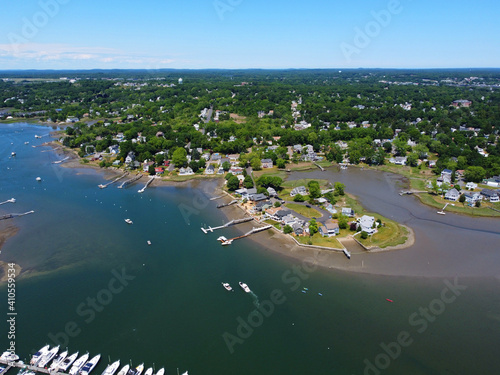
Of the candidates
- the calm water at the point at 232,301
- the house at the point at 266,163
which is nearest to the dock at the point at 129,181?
the calm water at the point at 232,301

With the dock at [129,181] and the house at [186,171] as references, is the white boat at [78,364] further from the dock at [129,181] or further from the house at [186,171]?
the house at [186,171]

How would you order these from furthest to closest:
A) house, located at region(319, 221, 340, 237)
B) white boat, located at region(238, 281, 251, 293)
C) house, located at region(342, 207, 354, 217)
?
1. house, located at region(342, 207, 354, 217)
2. house, located at region(319, 221, 340, 237)
3. white boat, located at region(238, 281, 251, 293)

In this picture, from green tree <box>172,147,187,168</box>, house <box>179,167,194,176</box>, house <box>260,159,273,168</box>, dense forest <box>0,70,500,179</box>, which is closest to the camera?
house <box>179,167,194,176</box>

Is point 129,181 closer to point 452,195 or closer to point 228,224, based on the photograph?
point 228,224

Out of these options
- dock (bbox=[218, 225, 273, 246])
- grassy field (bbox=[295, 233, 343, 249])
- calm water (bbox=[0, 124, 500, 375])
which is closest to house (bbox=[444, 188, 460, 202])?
calm water (bbox=[0, 124, 500, 375])

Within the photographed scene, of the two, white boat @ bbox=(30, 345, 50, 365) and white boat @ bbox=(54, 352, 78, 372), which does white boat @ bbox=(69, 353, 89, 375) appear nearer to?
white boat @ bbox=(54, 352, 78, 372)

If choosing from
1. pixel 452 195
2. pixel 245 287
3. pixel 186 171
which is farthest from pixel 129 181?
pixel 452 195

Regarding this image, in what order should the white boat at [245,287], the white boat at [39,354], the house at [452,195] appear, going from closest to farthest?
the white boat at [39,354] < the white boat at [245,287] < the house at [452,195]
